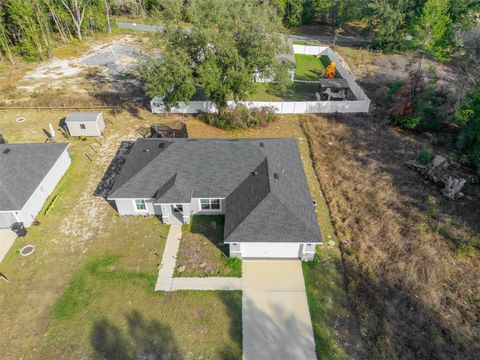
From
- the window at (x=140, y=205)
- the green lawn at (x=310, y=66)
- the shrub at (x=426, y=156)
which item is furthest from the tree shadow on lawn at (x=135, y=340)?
the green lawn at (x=310, y=66)

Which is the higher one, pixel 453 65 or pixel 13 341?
pixel 453 65

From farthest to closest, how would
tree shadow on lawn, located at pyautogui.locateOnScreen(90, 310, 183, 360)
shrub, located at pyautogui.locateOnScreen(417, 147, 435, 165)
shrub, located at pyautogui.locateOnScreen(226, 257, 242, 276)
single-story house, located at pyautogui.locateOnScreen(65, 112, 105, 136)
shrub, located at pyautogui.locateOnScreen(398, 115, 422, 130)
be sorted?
Result: shrub, located at pyautogui.locateOnScreen(398, 115, 422, 130), single-story house, located at pyautogui.locateOnScreen(65, 112, 105, 136), shrub, located at pyautogui.locateOnScreen(417, 147, 435, 165), shrub, located at pyautogui.locateOnScreen(226, 257, 242, 276), tree shadow on lawn, located at pyautogui.locateOnScreen(90, 310, 183, 360)

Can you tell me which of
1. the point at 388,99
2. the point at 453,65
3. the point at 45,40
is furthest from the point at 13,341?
the point at 453,65

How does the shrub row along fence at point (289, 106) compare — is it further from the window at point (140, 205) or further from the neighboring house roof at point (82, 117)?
the window at point (140, 205)

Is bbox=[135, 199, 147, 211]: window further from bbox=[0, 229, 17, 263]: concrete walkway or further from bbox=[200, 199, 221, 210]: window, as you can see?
Answer: bbox=[0, 229, 17, 263]: concrete walkway

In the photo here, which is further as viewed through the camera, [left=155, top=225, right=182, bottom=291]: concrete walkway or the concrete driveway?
[left=155, top=225, right=182, bottom=291]: concrete walkway

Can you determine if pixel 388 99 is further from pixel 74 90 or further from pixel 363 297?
pixel 74 90

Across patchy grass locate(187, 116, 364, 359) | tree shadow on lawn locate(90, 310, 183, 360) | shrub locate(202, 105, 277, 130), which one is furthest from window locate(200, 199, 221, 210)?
shrub locate(202, 105, 277, 130)
